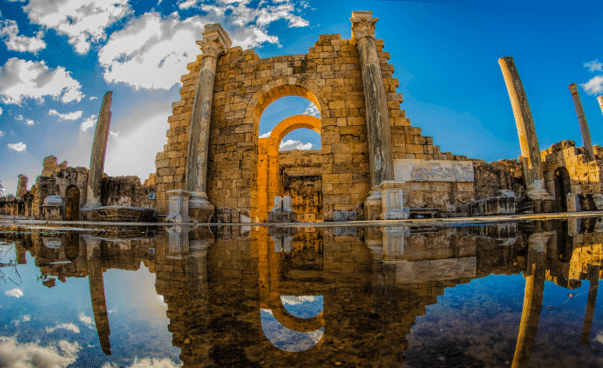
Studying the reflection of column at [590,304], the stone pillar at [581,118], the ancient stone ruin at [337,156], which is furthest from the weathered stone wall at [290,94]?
the stone pillar at [581,118]

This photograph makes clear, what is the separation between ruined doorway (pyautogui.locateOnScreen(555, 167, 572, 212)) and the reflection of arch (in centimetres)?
1043

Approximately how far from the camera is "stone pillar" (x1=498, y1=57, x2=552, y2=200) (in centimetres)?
893

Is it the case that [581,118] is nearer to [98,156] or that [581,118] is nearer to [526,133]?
[526,133]

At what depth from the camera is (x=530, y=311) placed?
729 mm

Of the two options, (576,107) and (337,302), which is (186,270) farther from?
(576,107)

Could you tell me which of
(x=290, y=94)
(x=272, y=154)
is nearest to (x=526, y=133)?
(x=290, y=94)

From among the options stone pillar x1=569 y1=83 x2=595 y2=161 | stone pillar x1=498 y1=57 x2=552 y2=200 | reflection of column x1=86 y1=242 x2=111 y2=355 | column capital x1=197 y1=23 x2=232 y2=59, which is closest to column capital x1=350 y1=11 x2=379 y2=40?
column capital x1=197 y1=23 x2=232 y2=59

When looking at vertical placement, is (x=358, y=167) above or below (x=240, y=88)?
below

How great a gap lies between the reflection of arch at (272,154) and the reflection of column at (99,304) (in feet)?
37.9

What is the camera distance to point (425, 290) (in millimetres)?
972

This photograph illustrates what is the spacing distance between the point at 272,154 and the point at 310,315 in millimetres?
12782

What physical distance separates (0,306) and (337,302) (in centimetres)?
109

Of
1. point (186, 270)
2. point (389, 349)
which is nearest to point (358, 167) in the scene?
point (186, 270)

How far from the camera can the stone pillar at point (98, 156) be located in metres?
10.6
